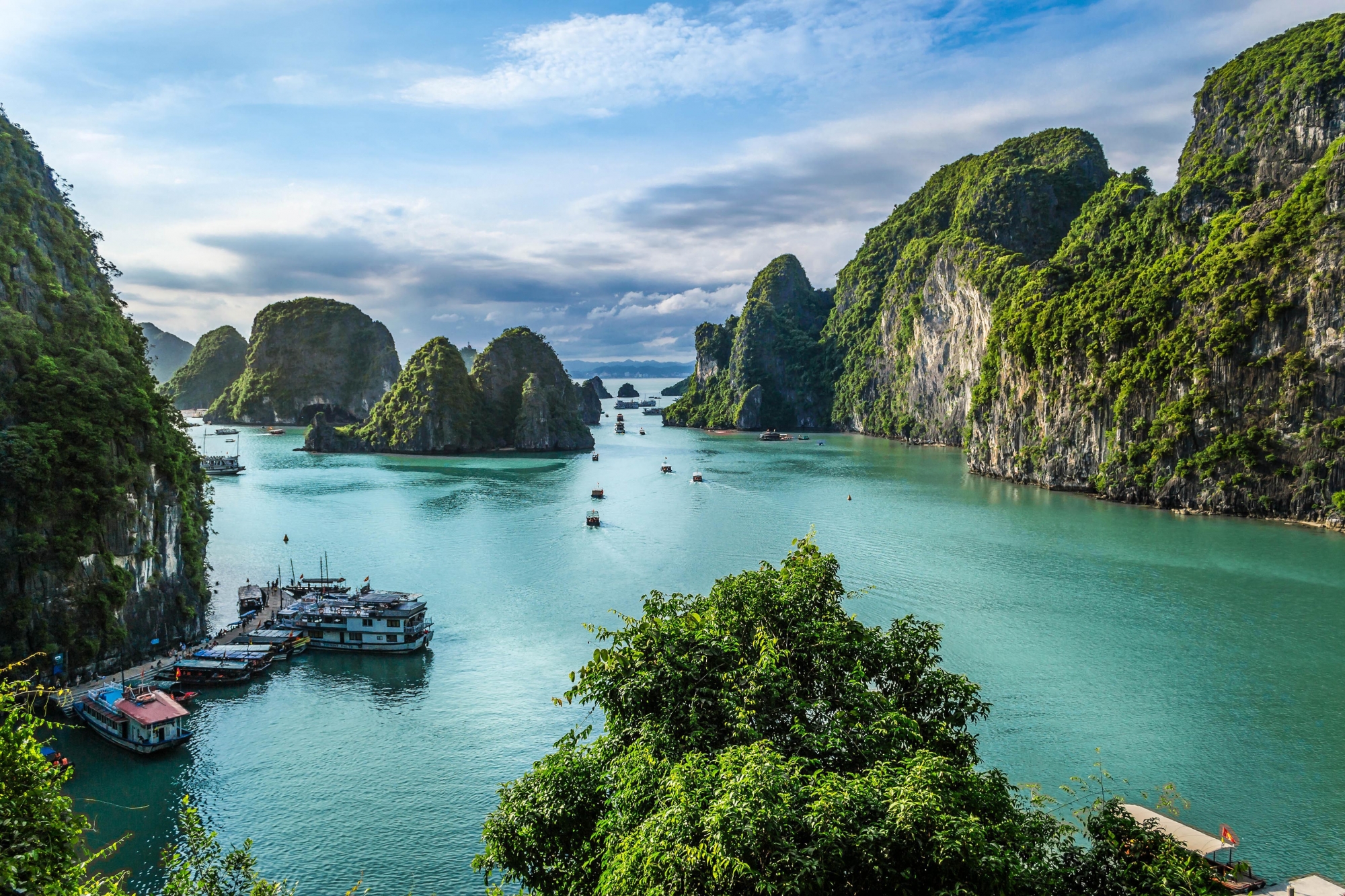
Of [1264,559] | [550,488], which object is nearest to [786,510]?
[550,488]

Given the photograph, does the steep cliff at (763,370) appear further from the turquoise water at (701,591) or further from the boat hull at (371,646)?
the boat hull at (371,646)

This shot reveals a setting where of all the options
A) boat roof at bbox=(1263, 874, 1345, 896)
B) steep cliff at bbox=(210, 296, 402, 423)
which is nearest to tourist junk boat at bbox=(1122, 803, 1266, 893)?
boat roof at bbox=(1263, 874, 1345, 896)

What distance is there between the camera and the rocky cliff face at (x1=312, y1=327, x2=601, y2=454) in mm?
119000

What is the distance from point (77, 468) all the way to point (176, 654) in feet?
29.2

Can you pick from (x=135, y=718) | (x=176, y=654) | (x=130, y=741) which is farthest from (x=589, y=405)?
(x=135, y=718)

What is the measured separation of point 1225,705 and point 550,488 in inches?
2535

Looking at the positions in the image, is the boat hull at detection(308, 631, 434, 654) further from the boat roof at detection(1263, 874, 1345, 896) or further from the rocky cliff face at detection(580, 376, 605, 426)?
the rocky cliff face at detection(580, 376, 605, 426)

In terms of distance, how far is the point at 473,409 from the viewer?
409 ft

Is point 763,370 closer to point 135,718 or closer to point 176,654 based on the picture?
point 176,654

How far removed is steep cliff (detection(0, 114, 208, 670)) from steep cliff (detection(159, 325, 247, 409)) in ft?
561

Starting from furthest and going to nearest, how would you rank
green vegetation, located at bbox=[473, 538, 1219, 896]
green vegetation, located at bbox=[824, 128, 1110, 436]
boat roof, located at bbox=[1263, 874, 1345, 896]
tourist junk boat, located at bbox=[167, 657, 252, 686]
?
green vegetation, located at bbox=[824, 128, 1110, 436] < tourist junk boat, located at bbox=[167, 657, 252, 686] < boat roof, located at bbox=[1263, 874, 1345, 896] < green vegetation, located at bbox=[473, 538, 1219, 896]

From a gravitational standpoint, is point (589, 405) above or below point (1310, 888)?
above

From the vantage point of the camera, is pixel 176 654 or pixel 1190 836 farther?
pixel 176 654

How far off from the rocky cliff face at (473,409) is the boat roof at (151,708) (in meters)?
92.4
